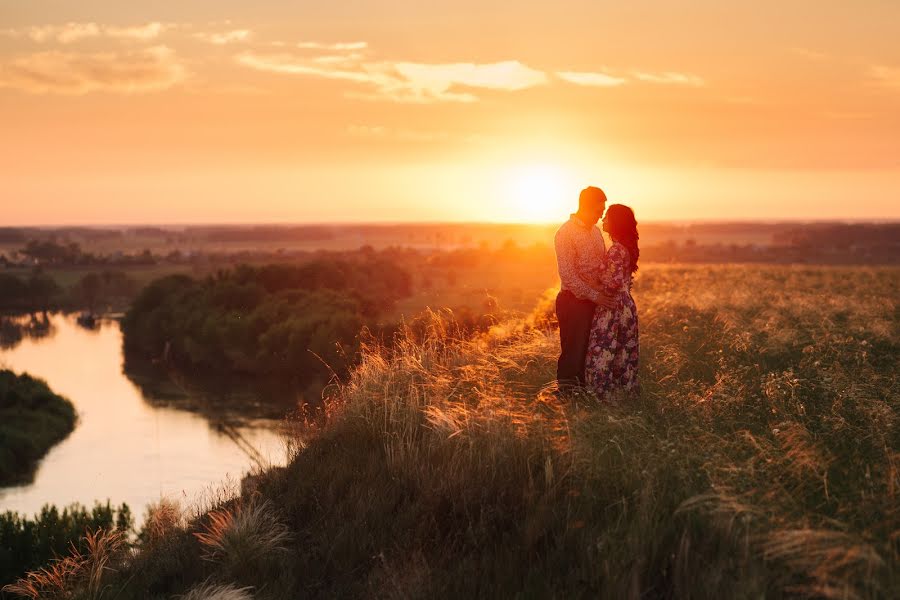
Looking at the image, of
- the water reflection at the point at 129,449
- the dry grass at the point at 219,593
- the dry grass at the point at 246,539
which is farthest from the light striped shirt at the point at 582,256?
the water reflection at the point at 129,449

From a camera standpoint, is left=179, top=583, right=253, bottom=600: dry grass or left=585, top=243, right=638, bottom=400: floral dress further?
left=585, top=243, right=638, bottom=400: floral dress

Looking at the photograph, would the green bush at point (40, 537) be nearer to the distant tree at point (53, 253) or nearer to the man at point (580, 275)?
the man at point (580, 275)

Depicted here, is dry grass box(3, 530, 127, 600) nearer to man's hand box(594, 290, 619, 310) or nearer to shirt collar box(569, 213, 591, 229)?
man's hand box(594, 290, 619, 310)

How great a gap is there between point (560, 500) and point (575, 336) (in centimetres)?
280

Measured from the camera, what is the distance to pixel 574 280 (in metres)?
8.29

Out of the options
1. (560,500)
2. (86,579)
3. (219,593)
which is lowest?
(86,579)

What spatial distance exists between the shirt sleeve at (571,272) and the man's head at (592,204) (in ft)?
0.99

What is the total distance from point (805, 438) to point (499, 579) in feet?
Answer: 9.49

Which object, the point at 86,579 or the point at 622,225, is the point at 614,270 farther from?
the point at 86,579

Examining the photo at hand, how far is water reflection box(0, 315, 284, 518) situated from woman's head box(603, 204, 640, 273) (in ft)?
56.6

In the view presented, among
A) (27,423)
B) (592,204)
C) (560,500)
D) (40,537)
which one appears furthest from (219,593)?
(27,423)

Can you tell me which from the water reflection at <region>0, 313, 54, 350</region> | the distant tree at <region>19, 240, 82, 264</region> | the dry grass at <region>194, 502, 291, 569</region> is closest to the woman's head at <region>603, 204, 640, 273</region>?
the dry grass at <region>194, 502, 291, 569</region>

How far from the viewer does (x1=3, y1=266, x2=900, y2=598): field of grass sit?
4812 mm

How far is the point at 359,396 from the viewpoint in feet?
29.1
